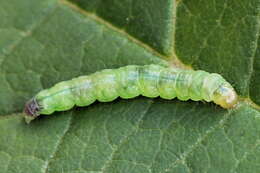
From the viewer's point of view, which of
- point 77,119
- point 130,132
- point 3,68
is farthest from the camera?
point 3,68

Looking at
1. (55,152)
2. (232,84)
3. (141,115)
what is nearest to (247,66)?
(232,84)

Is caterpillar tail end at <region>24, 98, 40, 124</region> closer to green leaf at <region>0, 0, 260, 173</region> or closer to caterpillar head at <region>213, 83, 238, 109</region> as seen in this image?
green leaf at <region>0, 0, 260, 173</region>

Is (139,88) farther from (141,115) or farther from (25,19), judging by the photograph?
(25,19)

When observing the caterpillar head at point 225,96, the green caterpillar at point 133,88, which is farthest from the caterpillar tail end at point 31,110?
the caterpillar head at point 225,96

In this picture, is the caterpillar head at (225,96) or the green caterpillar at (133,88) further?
the green caterpillar at (133,88)

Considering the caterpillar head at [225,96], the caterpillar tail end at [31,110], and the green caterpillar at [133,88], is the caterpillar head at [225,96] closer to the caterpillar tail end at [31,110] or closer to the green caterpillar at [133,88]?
the green caterpillar at [133,88]

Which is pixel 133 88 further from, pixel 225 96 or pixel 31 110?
pixel 31 110
